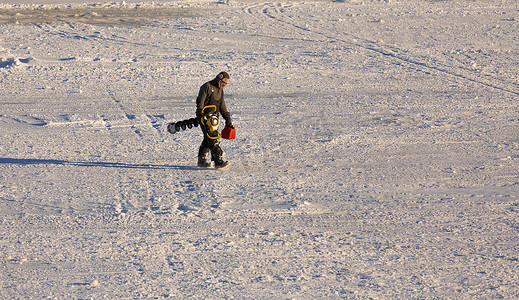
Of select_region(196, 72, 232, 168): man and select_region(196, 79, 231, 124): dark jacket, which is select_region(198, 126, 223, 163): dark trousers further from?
select_region(196, 79, 231, 124): dark jacket

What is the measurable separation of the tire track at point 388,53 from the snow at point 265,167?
0.31 feet

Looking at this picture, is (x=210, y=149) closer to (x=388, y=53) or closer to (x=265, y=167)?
(x=265, y=167)

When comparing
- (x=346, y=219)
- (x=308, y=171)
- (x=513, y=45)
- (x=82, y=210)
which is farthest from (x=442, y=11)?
(x=82, y=210)

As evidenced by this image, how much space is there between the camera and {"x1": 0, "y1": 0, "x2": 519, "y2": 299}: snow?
19.8 ft

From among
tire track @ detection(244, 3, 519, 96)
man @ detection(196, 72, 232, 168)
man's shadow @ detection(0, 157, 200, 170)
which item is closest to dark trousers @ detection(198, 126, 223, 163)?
man @ detection(196, 72, 232, 168)

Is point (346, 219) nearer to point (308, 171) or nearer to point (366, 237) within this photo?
point (366, 237)

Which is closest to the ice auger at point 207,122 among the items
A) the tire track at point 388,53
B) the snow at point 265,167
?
the snow at point 265,167

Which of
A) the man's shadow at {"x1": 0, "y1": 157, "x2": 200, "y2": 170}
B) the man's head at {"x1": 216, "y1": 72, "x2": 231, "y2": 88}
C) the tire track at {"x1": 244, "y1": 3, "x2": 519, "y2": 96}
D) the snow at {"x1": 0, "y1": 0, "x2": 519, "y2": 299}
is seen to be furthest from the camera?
the tire track at {"x1": 244, "y1": 3, "x2": 519, "y2": 96}

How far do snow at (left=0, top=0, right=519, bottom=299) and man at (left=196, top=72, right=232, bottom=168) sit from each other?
0.89 ft

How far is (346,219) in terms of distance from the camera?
723 cm

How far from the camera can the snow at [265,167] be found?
6039 millimetres

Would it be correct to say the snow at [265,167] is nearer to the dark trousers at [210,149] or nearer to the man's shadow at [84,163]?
the man's shadow at [84,163]

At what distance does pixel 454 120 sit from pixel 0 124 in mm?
8861

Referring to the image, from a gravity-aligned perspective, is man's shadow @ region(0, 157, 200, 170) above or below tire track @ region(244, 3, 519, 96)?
below
